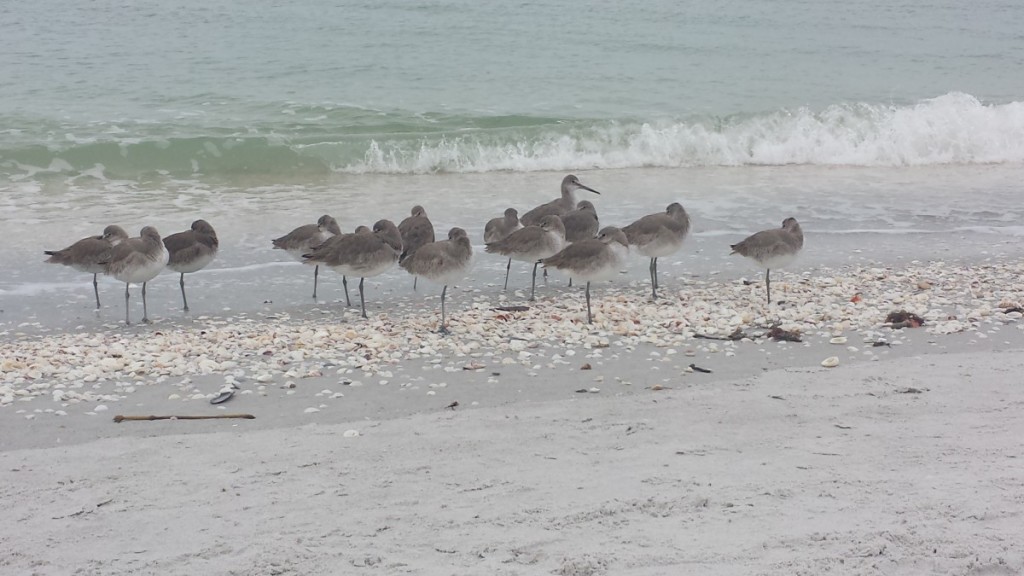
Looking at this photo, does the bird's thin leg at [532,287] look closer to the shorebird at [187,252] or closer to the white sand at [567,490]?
the shorebird at [187,252]

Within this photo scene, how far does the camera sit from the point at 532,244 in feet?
32.9

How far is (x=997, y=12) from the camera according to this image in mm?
32844

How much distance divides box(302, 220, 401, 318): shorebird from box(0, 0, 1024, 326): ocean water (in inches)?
38.1

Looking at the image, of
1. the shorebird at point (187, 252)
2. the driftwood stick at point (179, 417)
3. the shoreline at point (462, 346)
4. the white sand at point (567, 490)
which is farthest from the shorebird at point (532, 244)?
the driftwood stick at point (179, 417)

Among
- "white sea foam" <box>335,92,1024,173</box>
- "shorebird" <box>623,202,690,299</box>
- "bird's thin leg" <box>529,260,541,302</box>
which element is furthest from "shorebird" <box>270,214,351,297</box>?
"white sea foam" <box>335,92,1024,173</box>

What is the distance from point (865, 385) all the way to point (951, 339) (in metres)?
1.66

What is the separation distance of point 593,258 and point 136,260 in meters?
3.94

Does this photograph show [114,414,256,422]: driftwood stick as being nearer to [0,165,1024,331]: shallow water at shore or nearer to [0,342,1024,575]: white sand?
[0,342,1024,575]: white sand

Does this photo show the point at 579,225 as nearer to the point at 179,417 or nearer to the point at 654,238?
the point at 654,238

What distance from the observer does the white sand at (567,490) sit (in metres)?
4.41

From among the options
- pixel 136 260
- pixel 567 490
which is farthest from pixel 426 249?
pixel 567 490

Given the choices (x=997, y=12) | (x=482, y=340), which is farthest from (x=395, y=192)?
(x=997, y=12)

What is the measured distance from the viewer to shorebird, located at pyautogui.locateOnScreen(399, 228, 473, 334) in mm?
8992

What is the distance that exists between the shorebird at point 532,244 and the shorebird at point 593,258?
0.77 metres
